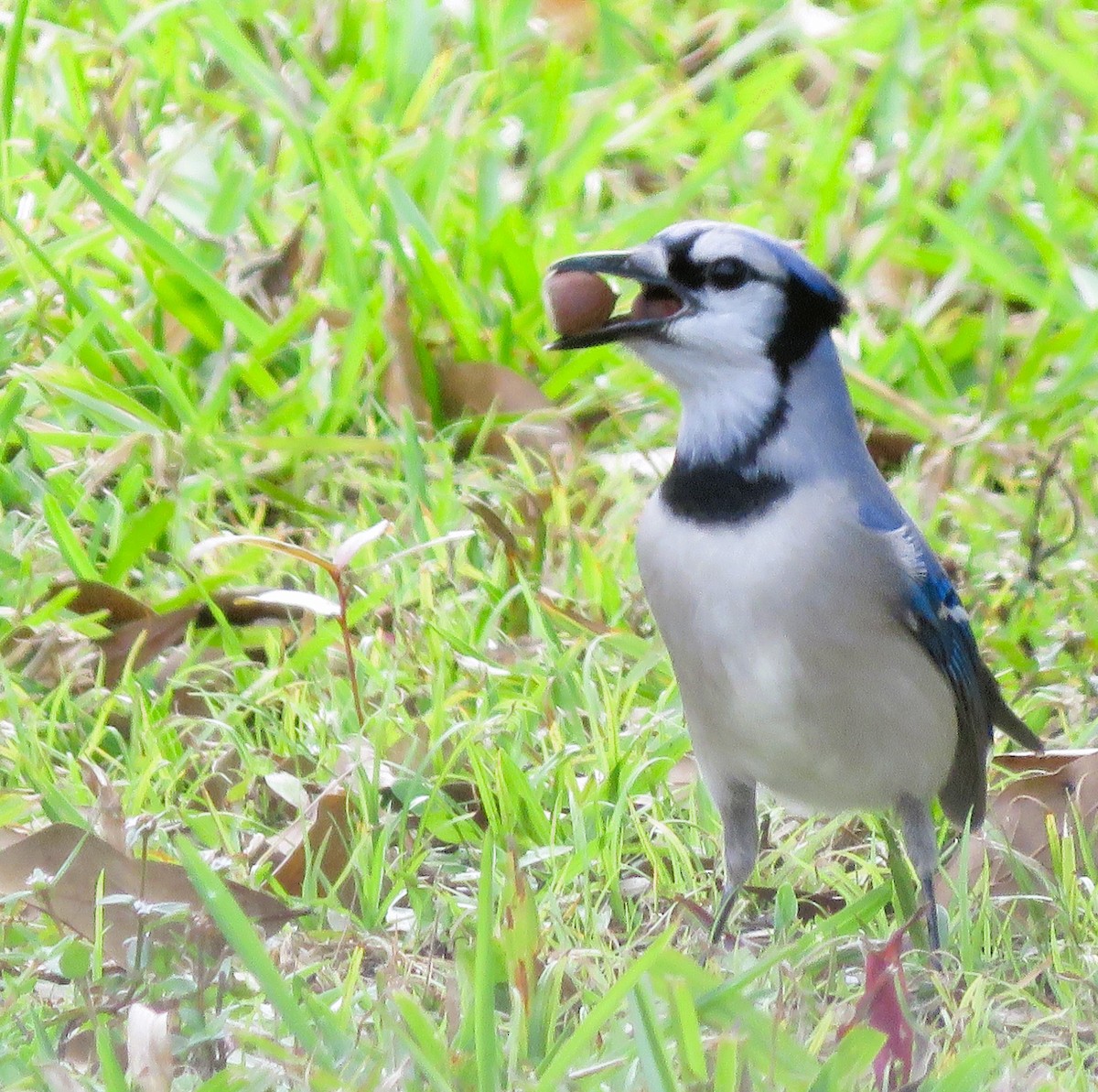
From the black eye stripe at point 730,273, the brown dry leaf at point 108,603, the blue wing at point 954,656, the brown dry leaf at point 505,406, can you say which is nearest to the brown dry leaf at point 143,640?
the brown dry leaf at point 108,603

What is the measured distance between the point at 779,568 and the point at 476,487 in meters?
1.53

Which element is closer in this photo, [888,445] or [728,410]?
[728,410]

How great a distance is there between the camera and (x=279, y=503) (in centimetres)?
455

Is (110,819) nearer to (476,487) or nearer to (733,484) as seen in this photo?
(733,484)

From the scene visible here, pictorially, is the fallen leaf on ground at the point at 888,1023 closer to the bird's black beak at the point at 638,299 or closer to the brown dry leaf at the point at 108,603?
the bird's black beak at the point at 638,299

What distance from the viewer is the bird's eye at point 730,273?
3381 mm

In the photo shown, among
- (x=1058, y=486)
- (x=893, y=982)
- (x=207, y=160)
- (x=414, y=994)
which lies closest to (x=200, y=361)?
(x=207, y=160)

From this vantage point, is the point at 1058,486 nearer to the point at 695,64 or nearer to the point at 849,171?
the point at 849,171

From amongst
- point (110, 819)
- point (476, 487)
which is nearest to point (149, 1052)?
point (110, 819)

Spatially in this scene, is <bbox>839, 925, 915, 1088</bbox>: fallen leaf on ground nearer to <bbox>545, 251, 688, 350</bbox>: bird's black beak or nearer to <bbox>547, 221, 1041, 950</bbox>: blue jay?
<bbox>547, 221, 1041, 950</bbox>: blue jay

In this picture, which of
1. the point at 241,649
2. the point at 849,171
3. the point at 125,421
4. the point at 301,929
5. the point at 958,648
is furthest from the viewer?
the point at 849,171

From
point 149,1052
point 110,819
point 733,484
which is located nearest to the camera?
point 149,1052

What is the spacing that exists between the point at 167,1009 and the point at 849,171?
3.85 m

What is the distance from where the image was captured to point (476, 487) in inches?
183
